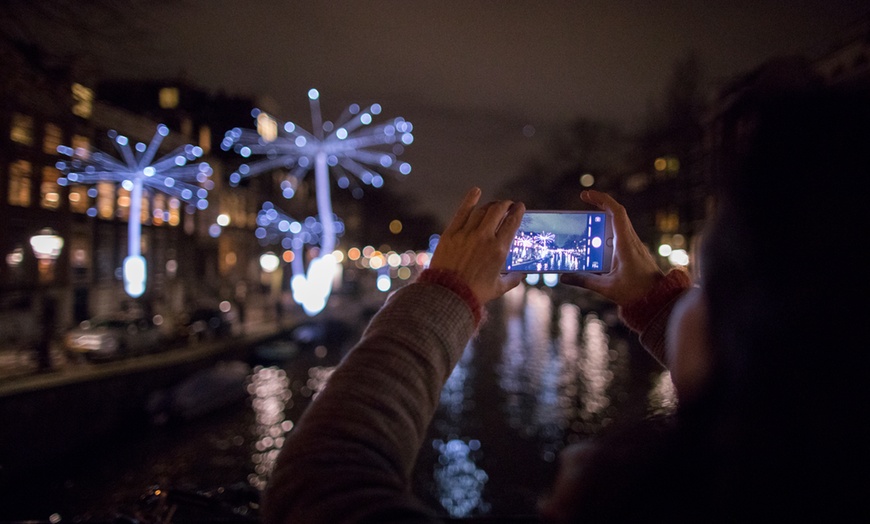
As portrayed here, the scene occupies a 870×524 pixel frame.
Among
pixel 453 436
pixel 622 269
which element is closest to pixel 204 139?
pixel 453 436

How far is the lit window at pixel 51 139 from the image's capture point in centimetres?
1767

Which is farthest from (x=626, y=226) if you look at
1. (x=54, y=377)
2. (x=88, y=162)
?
(x=88, y=162)

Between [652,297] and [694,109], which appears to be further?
[694,109]

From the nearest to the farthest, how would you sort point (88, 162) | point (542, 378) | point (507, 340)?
point (542, 378), point (88, 162), point (507, 340)

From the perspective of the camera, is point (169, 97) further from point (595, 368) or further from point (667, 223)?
point (667, 223)

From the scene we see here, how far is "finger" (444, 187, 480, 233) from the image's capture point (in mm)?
1010

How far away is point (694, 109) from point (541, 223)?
78.6 feet

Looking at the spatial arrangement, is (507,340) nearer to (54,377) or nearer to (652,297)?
(54,377)

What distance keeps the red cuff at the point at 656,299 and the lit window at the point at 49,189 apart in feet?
70.9

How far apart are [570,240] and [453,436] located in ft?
36.2

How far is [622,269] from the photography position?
54.5 inches

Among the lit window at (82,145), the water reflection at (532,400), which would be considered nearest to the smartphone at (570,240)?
the water reflection at (532,400)

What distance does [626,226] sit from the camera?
4.58ft

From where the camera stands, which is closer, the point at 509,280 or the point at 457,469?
the point at 509,280
